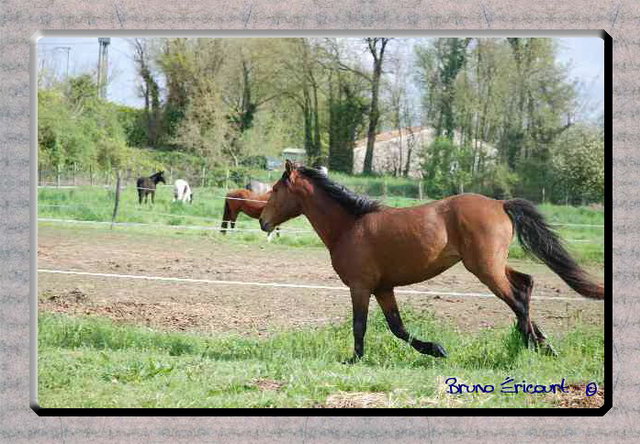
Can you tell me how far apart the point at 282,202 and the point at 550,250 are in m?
1.59

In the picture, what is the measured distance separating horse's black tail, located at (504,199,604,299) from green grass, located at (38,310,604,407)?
11.0 inches

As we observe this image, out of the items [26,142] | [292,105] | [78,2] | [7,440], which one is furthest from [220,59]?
[7,440]

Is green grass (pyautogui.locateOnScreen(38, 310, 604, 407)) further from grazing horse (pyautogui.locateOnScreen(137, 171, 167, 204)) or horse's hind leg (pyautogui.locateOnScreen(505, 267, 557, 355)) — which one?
grazing horse (pyautogui.locateOnScreen(137, 171, 167, 204))

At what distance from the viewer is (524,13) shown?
4844 millimetres

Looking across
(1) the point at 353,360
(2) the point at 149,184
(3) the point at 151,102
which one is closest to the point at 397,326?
(1) the point at 353,360

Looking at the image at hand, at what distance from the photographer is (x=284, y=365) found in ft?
16.3

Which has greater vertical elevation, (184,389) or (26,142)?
(26,142)

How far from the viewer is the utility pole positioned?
494 centimetres

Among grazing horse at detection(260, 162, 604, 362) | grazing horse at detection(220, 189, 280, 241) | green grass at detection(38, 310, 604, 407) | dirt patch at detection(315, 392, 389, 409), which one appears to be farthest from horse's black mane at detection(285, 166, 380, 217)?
dirt patch at detection(315, 392, 389, 409)

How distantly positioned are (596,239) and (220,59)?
95.9 inches

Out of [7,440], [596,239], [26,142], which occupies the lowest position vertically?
[7,440]

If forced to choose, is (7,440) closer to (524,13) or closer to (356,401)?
(356,401)

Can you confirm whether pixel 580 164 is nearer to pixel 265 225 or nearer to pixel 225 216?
pixel 265 225

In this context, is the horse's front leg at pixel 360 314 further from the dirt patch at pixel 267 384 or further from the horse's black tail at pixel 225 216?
the horse's black tail at pixel 225 216
